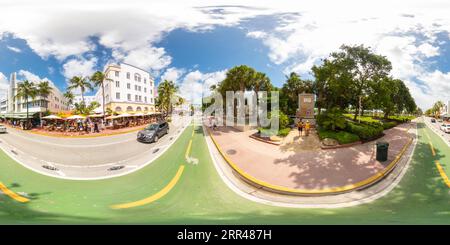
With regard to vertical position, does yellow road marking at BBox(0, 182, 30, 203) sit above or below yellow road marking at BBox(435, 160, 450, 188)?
above

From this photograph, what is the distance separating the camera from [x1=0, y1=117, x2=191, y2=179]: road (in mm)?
2182

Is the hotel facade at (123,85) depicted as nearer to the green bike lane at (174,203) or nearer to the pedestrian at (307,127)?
the green bike lane at (174,203)

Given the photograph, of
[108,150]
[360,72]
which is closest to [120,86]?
[108,150]

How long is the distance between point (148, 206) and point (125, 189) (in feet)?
1.33

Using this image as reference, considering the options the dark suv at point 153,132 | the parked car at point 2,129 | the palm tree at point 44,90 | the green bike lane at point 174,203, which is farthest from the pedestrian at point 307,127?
the parked car at point 2,129

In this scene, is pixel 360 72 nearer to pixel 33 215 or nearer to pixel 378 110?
pixel 378 110

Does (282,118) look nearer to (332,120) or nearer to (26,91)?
(332,120)

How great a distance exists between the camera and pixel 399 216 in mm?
2449

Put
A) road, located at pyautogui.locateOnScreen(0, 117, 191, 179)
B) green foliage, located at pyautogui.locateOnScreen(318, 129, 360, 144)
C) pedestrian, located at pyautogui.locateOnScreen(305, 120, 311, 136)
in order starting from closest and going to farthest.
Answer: road, located at pyautogui.locateOnScreen(0, 117, 191, 179)
pedestrian, located at pyautogui.locateOnScreen(305, 120, 311, 136)
green foliage, located at pyautogui.locateOnScreen(318, 129, 360, 144)

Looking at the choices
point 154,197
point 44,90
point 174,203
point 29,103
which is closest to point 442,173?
point 174,203

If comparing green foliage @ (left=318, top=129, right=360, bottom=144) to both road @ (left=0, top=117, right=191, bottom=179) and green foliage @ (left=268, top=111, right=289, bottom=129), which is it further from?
road @ (left=0, top=117, right=191, bottom=179)

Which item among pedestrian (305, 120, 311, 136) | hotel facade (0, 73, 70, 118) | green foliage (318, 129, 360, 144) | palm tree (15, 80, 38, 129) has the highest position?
palm tree (15, 80, 38, 129)

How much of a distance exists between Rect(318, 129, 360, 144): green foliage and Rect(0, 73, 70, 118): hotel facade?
579cm

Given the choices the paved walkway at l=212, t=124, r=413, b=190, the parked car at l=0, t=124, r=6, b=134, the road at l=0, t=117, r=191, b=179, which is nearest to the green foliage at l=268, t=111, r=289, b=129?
the paved walkway at l=212, t=124, r=413, b=190
